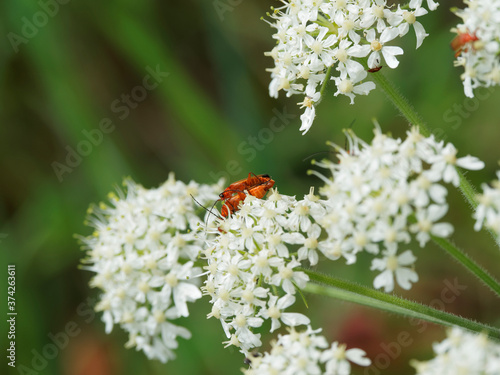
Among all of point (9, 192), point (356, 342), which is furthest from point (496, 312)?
point (9, 192)

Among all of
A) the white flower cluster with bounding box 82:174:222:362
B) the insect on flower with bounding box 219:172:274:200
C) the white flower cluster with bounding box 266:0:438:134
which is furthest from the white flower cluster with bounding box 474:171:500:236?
the white flower cluster with bounding box 82:174:222:362

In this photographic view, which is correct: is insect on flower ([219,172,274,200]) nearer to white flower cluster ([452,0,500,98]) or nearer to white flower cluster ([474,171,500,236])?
white flower cluster ([452,0,500,98])

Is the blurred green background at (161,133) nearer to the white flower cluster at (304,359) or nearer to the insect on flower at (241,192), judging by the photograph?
the insect on flower at (241,192)

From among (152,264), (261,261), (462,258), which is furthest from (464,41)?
(152,264)

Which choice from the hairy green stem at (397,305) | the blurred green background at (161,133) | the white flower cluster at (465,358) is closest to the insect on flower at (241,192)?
the hairy green stem at (397,305)

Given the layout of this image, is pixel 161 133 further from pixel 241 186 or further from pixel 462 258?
pixel 462 258

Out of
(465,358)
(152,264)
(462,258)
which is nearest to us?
(465,358)

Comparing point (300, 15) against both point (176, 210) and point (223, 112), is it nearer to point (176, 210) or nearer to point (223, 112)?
point (176, 210)
